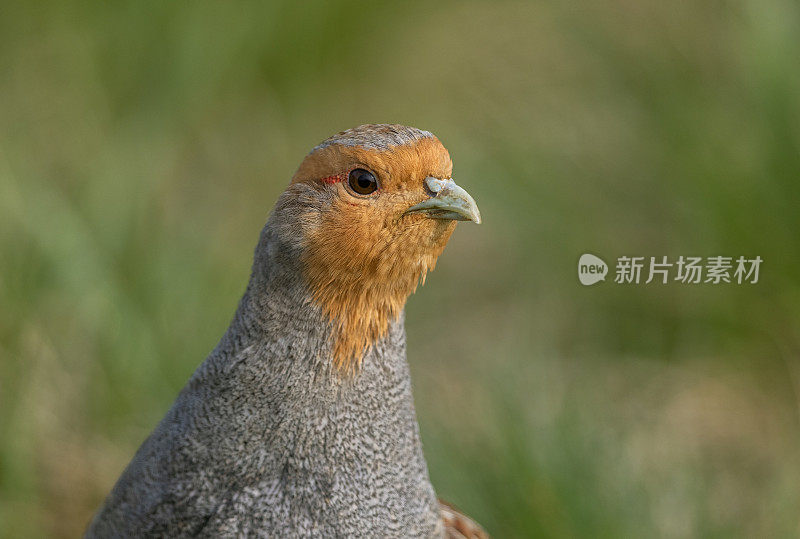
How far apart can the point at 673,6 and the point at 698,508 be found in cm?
351

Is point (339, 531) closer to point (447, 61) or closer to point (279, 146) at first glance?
point (279, 146)

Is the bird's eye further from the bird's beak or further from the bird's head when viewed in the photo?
the bird's beak

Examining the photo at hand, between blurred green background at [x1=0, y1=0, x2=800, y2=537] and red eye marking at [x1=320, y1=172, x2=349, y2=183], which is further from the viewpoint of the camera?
blurred green background at [x1=0, y1=0, x2=800, y2=537]

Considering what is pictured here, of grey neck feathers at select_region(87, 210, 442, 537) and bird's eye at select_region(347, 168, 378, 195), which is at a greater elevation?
bird's eye at select_region(347, 168, 378, 195)

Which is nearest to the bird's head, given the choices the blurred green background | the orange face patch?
the orange face patch

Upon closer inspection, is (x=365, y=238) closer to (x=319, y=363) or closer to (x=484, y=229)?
(x=319, y=363)

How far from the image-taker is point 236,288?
16.9 feet

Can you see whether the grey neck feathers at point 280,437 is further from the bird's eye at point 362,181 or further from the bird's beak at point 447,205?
the bird's beak at point 447,205

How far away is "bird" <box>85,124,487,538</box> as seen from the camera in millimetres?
2605

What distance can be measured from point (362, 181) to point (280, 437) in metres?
0.76

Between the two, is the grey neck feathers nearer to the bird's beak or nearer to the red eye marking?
the red eye marking

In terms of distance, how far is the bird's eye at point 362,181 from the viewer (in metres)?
2.62

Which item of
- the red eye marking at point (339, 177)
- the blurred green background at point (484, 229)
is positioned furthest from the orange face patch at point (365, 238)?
the blurred green background at point (484, 229)

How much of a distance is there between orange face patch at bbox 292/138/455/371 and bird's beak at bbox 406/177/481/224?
2 centimetres
